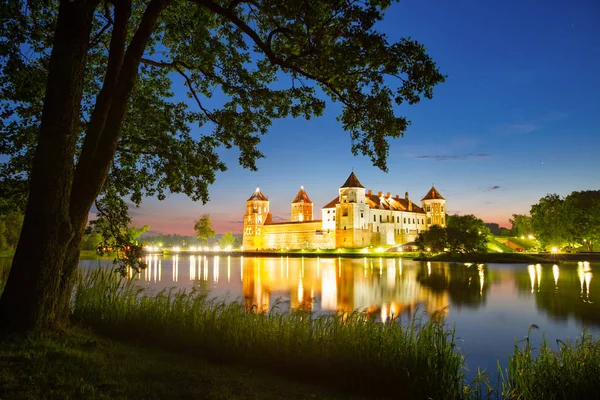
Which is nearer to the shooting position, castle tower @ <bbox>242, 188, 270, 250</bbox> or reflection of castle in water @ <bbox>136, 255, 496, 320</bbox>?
reflection of castle in water @ <bbox>136, 255, 496, 320</bbox>

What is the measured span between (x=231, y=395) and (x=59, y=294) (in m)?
2.98

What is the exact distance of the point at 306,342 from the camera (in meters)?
6.70

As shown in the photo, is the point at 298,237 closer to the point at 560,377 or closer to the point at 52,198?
the point at 560,377

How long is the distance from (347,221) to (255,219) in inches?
1006

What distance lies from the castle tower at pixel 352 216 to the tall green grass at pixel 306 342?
6732cm

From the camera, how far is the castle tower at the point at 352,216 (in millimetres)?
74625

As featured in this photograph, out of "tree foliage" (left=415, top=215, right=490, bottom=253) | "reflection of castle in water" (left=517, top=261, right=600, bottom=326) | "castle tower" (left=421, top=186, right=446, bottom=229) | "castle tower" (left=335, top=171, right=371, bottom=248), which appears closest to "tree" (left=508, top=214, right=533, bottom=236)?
"castle tower" (left=421, top=186, right=446, bottom=229)

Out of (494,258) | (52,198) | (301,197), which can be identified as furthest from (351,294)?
(301,197)

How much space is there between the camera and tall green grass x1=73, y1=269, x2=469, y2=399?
579cm

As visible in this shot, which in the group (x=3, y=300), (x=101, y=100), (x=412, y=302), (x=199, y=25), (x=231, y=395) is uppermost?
(x=199, y=25)

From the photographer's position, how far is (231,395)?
14.9 feet

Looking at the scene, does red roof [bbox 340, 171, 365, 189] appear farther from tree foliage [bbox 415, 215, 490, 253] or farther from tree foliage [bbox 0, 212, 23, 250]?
tree foliage [bbox 0, 212, 23, 250]

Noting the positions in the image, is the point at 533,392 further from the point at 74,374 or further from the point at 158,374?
the point at 74,374

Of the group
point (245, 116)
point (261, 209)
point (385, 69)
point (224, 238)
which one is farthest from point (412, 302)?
point (224, 238)
